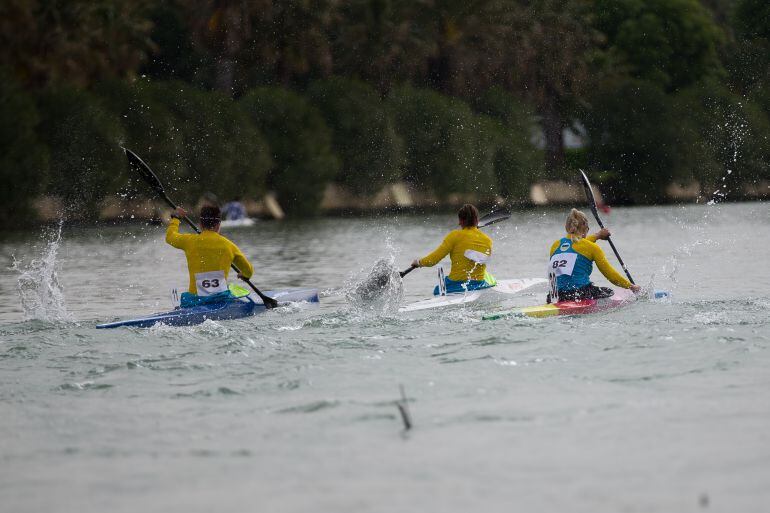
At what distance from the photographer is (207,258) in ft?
51.2

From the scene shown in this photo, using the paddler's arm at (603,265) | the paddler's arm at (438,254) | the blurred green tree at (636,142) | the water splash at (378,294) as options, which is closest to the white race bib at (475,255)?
the paddler's arm at (438,254)

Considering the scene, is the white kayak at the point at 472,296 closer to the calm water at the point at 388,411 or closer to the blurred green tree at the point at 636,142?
the calm water at the point at 388,411

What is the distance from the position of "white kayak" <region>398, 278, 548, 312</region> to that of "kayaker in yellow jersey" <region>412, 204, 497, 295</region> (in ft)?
0.46

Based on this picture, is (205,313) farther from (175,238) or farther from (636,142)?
(636,142)

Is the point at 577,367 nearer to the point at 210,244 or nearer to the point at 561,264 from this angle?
the point at 561,264

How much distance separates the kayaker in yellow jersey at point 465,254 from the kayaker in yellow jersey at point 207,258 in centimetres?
248

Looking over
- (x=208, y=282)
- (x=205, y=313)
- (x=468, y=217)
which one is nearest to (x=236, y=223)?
(x=468, y=217)

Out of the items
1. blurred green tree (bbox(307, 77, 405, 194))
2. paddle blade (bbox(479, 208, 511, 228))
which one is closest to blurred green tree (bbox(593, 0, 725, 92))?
blurred green tree (bbox(307, 77, 405, 194))

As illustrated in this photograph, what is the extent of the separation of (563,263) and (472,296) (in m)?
1.62

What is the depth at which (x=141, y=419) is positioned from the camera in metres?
10.2

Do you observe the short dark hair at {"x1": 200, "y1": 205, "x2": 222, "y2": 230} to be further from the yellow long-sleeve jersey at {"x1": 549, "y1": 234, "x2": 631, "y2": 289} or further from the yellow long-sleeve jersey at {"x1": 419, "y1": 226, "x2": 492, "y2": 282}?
the yellow long-sleeve jersey at {"x1": 549, "y1": 234, "x2": 631, "y2": 289}

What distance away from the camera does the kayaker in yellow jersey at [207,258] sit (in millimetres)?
15492

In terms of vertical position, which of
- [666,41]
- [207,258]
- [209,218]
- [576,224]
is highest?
[666,41]

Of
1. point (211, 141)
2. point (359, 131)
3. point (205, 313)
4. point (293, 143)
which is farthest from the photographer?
point (359, 131)
